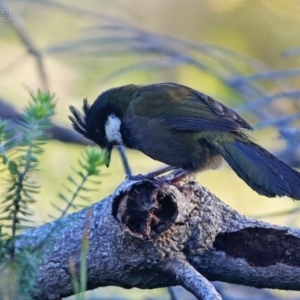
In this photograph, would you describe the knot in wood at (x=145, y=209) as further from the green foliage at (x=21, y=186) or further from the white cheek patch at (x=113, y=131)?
the white cheek patch at (x=113, y=131)

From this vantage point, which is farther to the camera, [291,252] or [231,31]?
[231,31]

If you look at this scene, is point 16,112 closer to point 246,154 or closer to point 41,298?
point 246,154

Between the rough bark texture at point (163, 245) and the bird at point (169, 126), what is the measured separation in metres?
0.86

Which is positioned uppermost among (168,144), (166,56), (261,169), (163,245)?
(166,56)

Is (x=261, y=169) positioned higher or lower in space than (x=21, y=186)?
higher

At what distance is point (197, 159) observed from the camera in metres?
3.55

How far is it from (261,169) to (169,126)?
2.57ft

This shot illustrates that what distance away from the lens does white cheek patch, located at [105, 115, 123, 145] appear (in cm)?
373

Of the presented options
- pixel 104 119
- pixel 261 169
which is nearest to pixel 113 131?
pixel 104 119

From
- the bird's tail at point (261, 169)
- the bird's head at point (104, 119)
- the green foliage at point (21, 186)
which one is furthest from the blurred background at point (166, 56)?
the green foliage at point (21, 186)

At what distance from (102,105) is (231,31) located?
362 centimetres

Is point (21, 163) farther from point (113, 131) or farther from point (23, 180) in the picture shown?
point (113, 131)

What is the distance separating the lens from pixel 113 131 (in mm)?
3746

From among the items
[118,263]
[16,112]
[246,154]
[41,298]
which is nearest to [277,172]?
[246,154]
